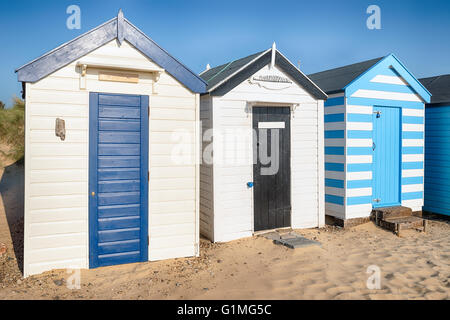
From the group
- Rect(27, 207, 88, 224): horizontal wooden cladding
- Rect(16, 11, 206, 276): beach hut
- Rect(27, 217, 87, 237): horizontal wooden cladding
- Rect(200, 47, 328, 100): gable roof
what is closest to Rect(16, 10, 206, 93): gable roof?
Rect(16, 11, 206, 276): beach hut

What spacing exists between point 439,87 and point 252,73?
6011 mm

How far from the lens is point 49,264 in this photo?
17.7 feet

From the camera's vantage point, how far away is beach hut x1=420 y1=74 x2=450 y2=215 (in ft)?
30.8

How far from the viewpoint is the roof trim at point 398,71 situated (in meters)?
8.16

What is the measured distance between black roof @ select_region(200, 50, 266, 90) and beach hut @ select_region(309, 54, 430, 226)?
82.8 inches

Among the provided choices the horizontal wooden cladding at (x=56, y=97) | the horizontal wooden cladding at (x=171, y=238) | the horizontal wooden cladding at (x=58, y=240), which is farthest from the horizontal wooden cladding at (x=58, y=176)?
the horizontal wooden cladding at (x=171, y=238)

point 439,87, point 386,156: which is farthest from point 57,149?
point 439,87

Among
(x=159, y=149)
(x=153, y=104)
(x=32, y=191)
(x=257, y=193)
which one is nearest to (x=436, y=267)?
(x=257, y=193)

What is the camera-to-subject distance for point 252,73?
7336mm

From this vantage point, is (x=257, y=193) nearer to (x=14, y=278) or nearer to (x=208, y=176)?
(x=208, y=176)

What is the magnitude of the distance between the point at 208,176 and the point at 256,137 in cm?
124

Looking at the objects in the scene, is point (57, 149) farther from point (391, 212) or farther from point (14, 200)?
point (391, 212)

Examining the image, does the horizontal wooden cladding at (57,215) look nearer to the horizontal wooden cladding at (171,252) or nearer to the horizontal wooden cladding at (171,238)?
the horizontal wooden cladding at (171,238)
